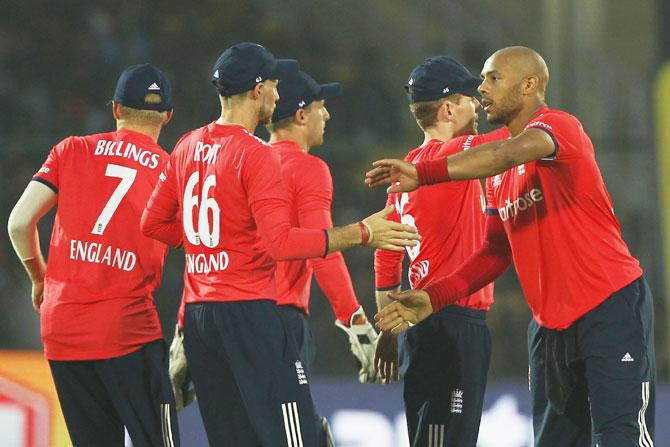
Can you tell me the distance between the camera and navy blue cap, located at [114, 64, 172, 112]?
5875mm

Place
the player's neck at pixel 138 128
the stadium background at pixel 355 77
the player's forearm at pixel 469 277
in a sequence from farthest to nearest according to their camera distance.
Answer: the stadium background at pixel 355 77, the player's neck at pixel 138 128, the player's forearm at pixel 469 277

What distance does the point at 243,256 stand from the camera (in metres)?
4.97

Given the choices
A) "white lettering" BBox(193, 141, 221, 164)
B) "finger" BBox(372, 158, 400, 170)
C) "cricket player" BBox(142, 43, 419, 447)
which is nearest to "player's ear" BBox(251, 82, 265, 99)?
"cricket player" BBox(142, 43, 419, 447)

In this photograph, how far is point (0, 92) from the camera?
12.7 m

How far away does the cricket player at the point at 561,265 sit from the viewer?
4.85 meters

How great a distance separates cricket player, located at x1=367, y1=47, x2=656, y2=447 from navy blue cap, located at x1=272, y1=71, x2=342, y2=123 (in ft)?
4.54

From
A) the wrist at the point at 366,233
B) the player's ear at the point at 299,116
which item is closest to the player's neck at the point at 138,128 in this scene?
the player's ear at the point at 299,116

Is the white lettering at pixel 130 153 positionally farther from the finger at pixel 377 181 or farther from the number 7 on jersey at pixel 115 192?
the finger at pixel 377 181

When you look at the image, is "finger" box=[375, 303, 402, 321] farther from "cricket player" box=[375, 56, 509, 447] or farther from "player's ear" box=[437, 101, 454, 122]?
"player's ear" box=[437, 101, 454, 122]

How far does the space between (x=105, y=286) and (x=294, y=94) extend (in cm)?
144

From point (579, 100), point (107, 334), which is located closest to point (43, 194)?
point (107, 334)

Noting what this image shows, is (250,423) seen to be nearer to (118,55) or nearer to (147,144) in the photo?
(147,144)

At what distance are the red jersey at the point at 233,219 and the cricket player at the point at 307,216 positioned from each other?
3.04 ft

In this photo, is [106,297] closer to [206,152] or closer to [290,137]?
[206,152]
